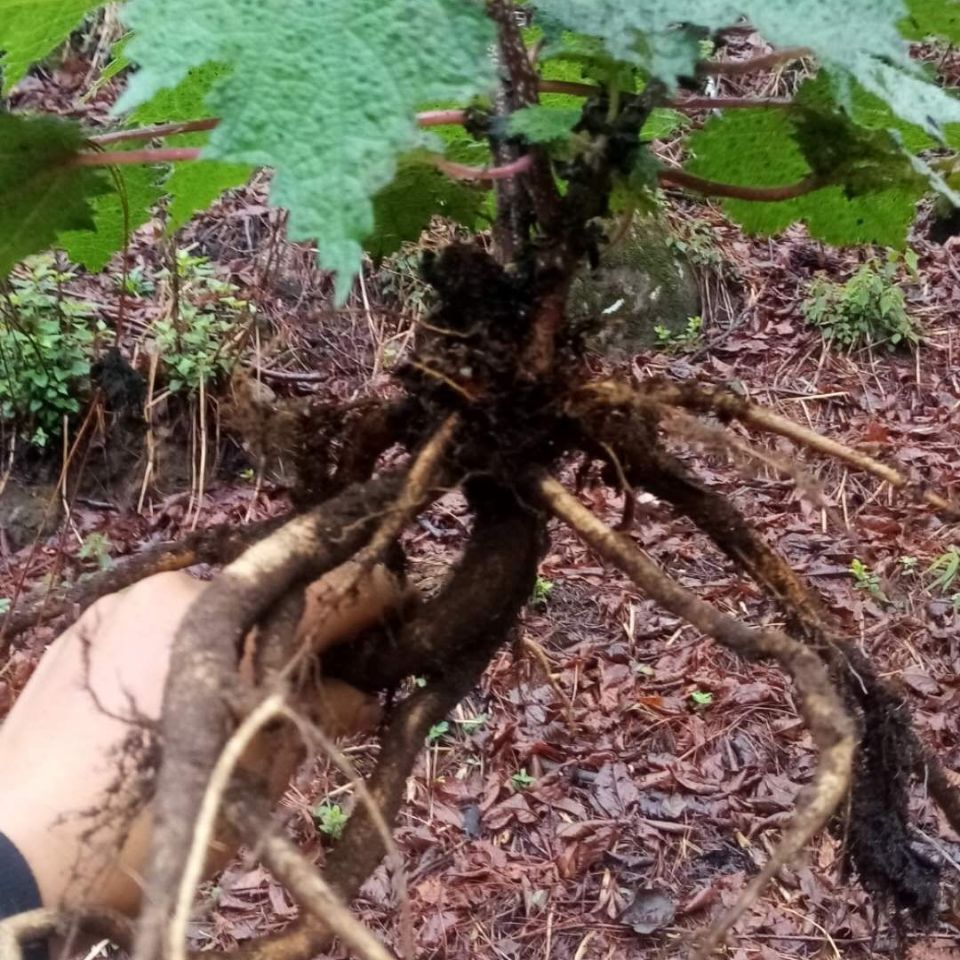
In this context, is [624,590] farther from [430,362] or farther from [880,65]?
[880,65]

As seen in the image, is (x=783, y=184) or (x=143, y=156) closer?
Answer: (x=143, y=156)

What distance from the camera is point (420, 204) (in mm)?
820

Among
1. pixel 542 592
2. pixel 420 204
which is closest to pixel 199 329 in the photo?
pixel 542 592

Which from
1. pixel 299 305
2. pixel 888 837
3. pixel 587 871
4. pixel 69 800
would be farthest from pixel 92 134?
pixel 299 305

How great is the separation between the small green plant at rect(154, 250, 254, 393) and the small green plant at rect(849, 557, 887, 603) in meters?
1.37

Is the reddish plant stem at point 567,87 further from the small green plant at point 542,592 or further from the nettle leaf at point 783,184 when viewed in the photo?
the small green plant at point 542,592

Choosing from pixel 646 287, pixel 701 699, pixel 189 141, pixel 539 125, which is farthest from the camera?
pixel 646 287

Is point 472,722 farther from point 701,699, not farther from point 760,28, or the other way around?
point 760,28

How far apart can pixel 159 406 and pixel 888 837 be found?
169cm

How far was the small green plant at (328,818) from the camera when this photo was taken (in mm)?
1496

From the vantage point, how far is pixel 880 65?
51 cm

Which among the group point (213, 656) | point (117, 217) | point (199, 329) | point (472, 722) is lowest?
point (472, 722)

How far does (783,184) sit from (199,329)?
1.55 meters

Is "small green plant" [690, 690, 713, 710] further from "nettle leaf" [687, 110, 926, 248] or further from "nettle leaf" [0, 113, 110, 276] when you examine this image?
"nettle leaf" [0, 113, 110, 276]
